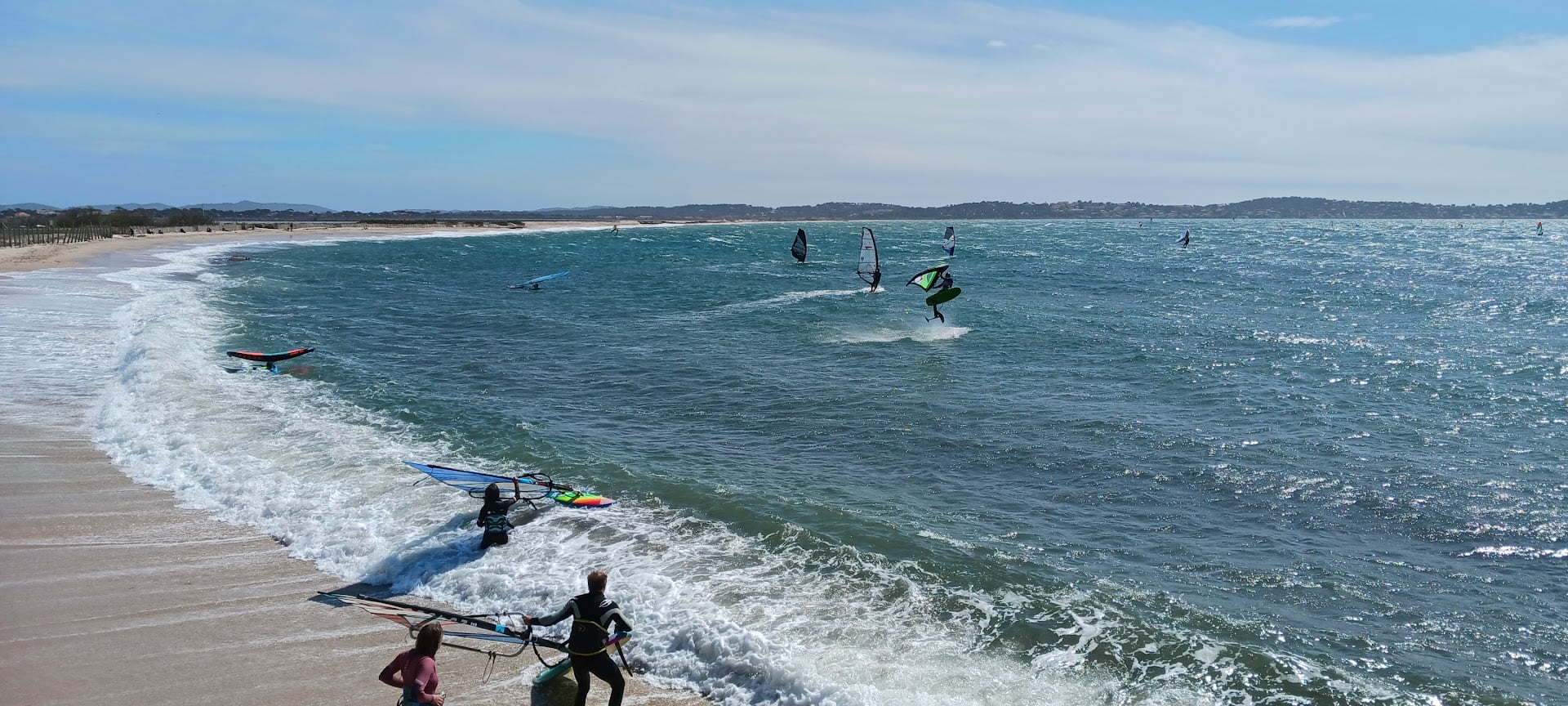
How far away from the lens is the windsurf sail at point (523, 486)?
1455 centimetres

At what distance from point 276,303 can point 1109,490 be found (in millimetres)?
39898

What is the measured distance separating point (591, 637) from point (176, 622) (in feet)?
17.5

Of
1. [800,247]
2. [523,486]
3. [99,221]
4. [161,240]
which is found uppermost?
[99,221]

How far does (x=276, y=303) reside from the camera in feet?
142

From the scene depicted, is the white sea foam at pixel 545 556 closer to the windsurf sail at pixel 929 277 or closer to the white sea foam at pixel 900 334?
the white sea foam at pixel 900 334

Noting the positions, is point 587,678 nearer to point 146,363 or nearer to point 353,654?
point 353,654

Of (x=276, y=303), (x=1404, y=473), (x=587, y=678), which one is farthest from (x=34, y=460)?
(x=276, y=303)

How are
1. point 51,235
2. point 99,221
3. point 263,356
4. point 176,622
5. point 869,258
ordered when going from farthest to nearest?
point 99,221 → point 51,235 → point 869,258 → point 263,356 → point 176,622

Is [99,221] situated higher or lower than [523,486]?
higher

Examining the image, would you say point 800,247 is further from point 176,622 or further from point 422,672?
point 422,672

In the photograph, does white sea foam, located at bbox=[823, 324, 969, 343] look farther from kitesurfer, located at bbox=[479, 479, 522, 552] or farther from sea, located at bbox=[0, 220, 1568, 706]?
kitesurfer, located at bbox=[479, 479, 522, 552]

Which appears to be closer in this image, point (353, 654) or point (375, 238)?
point (353, 654)

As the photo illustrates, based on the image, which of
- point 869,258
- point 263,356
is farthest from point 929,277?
point 263,356

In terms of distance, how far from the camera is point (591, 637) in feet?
27.3
